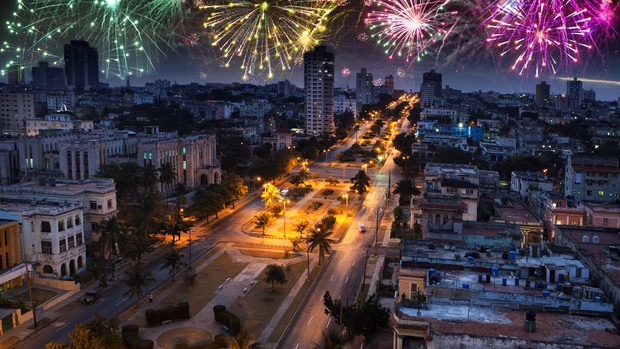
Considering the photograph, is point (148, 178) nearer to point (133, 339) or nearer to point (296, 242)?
point (296, 242)

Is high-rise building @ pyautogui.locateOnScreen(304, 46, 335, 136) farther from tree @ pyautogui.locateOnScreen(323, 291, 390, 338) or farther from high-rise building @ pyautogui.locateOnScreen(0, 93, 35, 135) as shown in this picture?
tree @ pyautogui.locateOnScreen(323, 291, 390, 338)

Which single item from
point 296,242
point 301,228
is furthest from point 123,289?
point 301,228

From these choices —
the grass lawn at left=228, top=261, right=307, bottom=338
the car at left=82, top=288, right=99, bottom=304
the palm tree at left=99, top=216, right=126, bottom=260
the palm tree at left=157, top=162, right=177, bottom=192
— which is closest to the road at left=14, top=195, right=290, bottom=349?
the car at left=82, top=288, right=99, bottom=304

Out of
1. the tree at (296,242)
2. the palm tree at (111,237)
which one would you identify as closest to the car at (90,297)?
the palm tree at (111,237)

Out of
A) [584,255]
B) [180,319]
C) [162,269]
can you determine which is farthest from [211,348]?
[584,255]

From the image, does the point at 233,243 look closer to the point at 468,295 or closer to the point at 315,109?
the point at 468,295

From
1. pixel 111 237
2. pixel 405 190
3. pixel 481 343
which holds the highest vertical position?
pixel 481 343

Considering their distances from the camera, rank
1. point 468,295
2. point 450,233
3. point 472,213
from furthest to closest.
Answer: point 472,213
point 450,233
point 468,295
